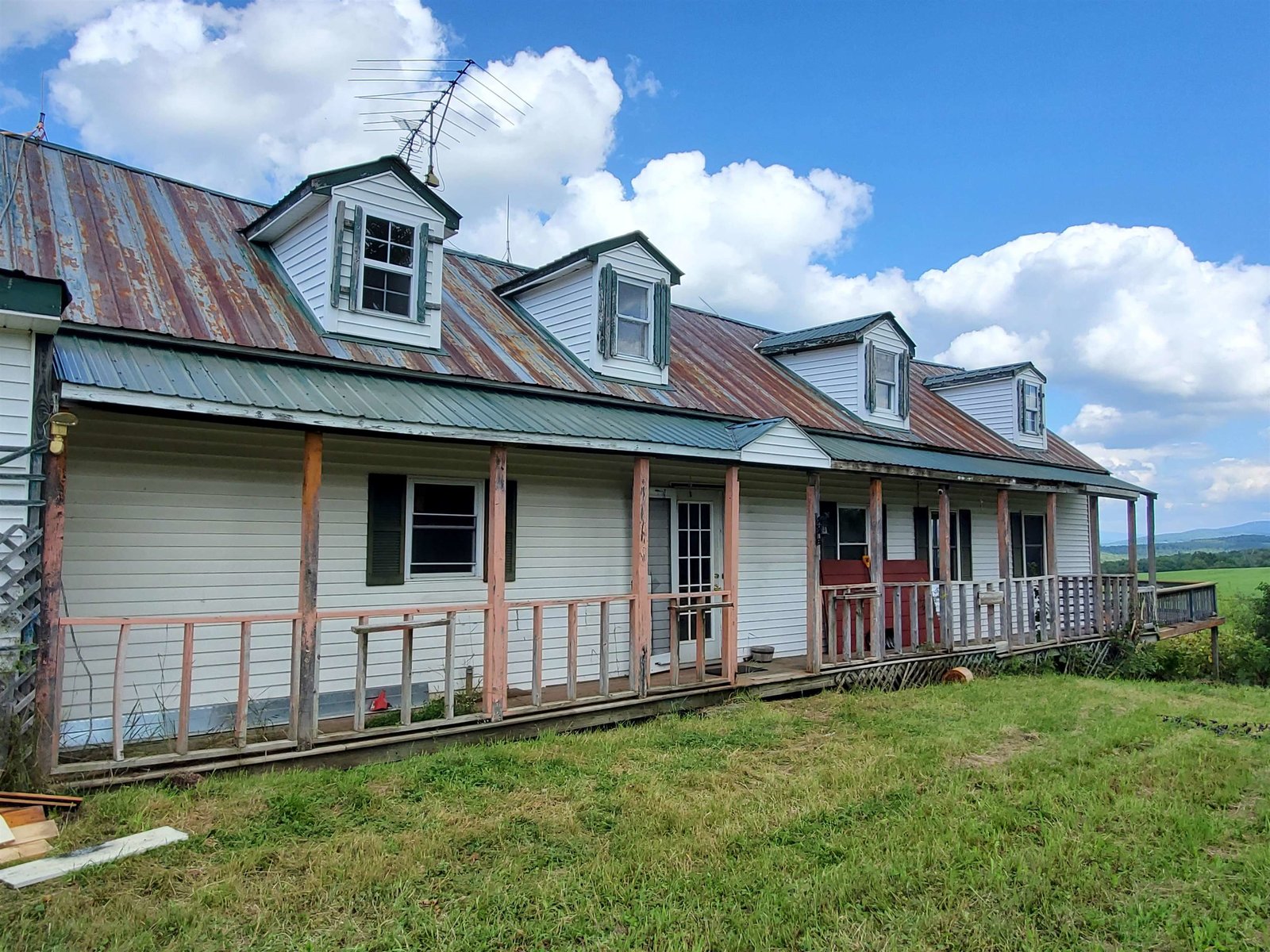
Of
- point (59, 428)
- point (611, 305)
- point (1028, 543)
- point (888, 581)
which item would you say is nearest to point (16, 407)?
point (59, 428)

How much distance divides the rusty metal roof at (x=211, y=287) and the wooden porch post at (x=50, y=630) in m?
1.68

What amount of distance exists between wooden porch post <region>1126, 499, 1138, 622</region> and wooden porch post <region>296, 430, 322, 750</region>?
14477mm

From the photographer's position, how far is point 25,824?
4531 millimetres

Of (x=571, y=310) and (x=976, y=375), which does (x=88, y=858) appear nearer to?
(x=571, y=310)

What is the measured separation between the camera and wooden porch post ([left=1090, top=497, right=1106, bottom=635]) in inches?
562

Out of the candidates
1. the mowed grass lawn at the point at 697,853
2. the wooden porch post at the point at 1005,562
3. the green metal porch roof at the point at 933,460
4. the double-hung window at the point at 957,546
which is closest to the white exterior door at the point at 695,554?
the green metal porch roof at the point at 933,460

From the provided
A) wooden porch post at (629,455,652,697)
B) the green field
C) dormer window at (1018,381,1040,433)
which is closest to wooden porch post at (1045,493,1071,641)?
A: dormer window at (1018,381,1040,433)

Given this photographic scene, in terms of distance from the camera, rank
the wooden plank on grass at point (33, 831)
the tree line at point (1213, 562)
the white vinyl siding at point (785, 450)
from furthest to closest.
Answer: the tree line at point (1213, 562) < the white vinyl siding at point (785, 450) < the wooden plank on grass at point (33, 831)

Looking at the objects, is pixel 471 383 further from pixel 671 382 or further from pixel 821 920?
pixel 821 920

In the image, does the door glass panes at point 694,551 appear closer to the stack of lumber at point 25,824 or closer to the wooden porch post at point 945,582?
the wooden porch post at point 945,582

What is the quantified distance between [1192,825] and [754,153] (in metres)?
17.3

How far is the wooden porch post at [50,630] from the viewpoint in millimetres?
5121

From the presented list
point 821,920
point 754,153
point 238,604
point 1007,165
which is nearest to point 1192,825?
point 821,920

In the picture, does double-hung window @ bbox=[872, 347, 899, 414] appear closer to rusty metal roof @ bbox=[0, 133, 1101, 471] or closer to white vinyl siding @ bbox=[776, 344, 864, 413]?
white vinyl siding @ bbox=[776, 344, 864, 413]
